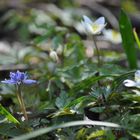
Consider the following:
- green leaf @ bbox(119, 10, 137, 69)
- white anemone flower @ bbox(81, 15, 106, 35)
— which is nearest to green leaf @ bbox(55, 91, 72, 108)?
white anemone flower @ bbox(81, 15, 106, 35)

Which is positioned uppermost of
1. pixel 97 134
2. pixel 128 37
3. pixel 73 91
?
pixel 128 37

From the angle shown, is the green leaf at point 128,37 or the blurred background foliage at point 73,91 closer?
the blurred background foliage at point 73,91

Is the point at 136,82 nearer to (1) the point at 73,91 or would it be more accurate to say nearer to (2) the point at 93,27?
(1) the point at 73,91

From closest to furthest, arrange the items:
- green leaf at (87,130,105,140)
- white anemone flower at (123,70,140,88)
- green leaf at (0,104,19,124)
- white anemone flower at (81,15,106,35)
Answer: green leaf at (87,130,105,140), green leaf at (0,104,19,124), white anemone flower at (123,70,140,88), white anemone flower at (81,15,106,35)

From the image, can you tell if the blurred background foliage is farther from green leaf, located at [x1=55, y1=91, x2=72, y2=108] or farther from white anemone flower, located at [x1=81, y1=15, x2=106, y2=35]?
white anemone flower, located at [x1=81, y1=15, x2=106, y2=35]

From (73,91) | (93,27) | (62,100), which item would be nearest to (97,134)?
(62,100)

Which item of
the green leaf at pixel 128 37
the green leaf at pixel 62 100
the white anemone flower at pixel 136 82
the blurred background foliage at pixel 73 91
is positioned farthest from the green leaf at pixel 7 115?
the green leaf at pixel 128 37

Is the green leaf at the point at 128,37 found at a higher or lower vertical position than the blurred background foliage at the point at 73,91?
higher

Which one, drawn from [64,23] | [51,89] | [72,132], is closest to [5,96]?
[51,89]

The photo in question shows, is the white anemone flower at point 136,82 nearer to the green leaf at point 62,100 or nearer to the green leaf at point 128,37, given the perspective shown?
the green leaf at point 62,100
